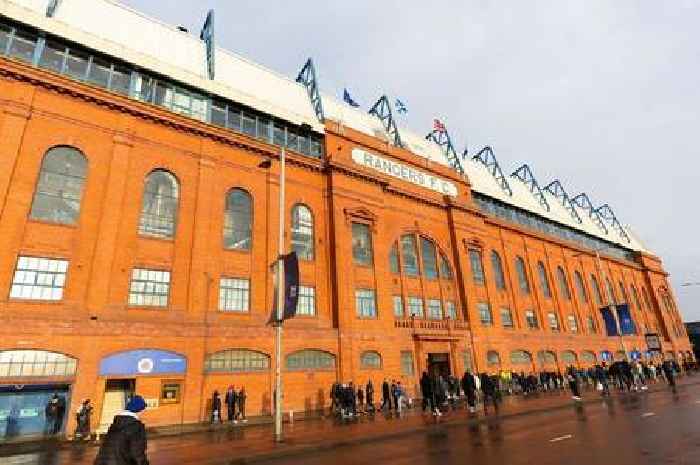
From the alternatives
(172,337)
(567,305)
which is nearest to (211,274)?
(172,337)

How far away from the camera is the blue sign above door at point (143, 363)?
60.8ft

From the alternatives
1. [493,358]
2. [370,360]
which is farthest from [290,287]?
[493,358]

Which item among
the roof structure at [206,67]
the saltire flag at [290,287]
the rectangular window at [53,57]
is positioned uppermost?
the roof structure at [206,67]

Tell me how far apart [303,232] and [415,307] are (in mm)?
10616

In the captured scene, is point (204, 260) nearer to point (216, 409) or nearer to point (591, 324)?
point (216, 409)

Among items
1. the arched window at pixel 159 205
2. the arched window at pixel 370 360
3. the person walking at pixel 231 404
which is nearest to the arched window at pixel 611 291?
the arched window at pixel 370 360

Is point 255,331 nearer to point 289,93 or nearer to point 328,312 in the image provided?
point 328,312

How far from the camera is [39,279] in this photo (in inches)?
717

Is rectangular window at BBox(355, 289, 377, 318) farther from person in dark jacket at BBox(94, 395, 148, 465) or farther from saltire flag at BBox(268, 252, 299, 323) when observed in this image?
person in dark jacket at BBox(94, 395, 148, 465)

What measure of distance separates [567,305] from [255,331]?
133 feet

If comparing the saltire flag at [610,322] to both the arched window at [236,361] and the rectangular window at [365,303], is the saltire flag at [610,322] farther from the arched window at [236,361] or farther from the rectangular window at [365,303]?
the arched window at [236,361]

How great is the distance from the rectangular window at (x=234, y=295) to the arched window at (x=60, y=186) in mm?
7778

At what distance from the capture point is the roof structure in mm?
23406

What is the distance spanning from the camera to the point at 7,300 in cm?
1712
